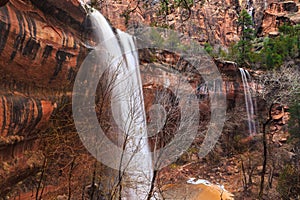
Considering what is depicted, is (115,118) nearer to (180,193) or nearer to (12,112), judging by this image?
(12,112)

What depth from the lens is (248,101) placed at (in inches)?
746

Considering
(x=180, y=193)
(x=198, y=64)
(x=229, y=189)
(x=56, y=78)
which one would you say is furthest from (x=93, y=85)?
(x=198, y=64)

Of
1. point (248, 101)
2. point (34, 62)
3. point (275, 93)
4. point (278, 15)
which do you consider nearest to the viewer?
point (34, 62)

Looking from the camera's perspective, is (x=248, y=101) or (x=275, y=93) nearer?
(x=275, y=93)

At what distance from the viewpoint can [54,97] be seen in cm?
807

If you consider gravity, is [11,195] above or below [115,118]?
below

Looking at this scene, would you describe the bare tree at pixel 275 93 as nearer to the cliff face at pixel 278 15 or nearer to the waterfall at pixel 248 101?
the waterfall at pixel 248 101

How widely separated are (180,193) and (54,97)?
6.97m

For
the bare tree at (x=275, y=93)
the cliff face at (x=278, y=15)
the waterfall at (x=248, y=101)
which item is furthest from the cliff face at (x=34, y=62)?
the cliff face at (x=278, y=15)

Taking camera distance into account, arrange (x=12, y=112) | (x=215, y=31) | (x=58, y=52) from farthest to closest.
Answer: (x=215, y=31)
(x=58, y=52)
(x=12, y=112)

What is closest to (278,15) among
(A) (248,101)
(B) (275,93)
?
(A) (248,101)

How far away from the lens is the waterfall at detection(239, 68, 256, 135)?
18.8 m

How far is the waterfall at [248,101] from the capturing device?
18750 millimetres

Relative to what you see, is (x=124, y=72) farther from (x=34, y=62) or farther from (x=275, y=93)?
(x=275, y=93)
